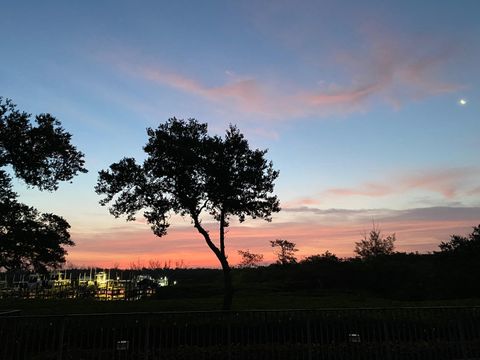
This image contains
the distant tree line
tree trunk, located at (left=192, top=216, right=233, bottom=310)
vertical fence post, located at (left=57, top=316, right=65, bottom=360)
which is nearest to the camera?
vertical fence post, located at (left=57, top=316, right=65, bottom=360)

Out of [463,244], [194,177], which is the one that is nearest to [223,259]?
[194,177]

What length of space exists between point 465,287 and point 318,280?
2058 centimetres

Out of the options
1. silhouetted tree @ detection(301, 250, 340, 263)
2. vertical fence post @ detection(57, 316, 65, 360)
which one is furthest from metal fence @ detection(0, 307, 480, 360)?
silhouetted tree @ detection(301, 250, 340, 263)

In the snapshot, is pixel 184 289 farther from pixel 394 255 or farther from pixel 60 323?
pixel 60 323

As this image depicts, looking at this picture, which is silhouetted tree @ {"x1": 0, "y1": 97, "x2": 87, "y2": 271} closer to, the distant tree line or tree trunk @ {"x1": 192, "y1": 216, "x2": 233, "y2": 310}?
tree trunk @ {"x1": 192, "y1": 216, "x2": 233, "y2": 310}

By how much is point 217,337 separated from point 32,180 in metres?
18.5

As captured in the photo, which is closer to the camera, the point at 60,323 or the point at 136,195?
the point at 60,323

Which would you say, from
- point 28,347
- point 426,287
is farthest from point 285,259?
point 28,347

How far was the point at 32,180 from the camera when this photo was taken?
25516mm

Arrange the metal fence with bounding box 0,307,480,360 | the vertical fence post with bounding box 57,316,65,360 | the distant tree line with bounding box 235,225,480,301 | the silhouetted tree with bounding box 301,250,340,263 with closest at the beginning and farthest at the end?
the vertical fence post with bounding box 57,316,65,360
the metal fence with bounding box 0,307,480,360
the distant tree line with bounding box 235,225,480,301
the silhouetted tree with bounding box 301,250,340,263

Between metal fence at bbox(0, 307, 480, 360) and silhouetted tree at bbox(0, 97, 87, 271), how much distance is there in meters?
13.3

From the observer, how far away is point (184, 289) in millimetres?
63094

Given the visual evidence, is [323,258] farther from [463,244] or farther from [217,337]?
[217,337]

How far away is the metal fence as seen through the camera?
40.8 feet
